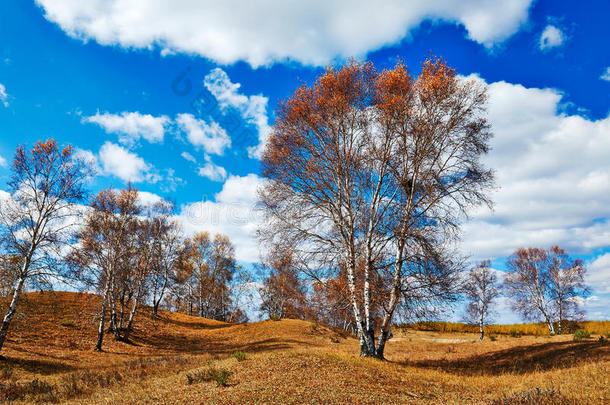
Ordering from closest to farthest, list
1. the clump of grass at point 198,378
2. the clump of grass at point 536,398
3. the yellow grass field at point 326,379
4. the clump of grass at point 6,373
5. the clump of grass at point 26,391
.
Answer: the clump of grass at point 536,398 → the yellow grass field at point 326,379 → the clump of grass at point 26,391 → the clump of grass at point 198,378 → the clump of grass at point 6,373

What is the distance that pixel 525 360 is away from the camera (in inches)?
580

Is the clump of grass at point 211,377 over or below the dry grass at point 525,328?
over

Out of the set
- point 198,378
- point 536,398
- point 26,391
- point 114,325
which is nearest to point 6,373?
point 26,391

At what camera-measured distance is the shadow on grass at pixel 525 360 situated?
12516mm

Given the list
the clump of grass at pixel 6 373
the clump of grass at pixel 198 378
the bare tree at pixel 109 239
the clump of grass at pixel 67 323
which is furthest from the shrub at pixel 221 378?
the clump of grass at pixel 67 323

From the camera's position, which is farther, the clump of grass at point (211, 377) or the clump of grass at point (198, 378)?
the clump of grass at point (198, 378)

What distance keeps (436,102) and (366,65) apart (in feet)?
11.5

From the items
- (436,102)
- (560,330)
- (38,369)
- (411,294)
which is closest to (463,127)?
(436,102)

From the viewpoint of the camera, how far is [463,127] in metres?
14.3

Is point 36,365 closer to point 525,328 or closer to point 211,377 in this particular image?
point 211,377

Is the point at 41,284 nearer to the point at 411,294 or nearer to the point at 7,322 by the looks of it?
the point at 7,322

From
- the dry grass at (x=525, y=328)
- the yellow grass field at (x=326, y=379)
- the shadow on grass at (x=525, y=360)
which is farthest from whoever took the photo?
the dry grass at (x=525, y=328)

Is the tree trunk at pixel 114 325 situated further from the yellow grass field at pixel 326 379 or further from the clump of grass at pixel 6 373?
the clump of grass at pixel 6 373

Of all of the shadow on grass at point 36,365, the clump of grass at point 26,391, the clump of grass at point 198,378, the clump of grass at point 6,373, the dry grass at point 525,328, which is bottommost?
the dry grass at point 525,328
